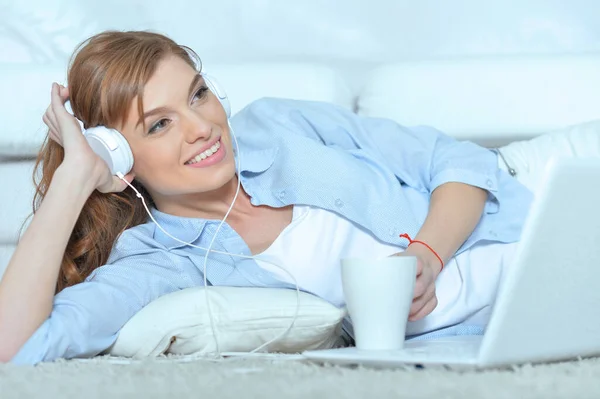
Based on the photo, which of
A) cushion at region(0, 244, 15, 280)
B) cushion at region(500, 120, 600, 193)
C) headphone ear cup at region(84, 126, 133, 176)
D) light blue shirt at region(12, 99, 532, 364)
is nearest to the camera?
headphone ear cup at region(84, 126, 133, 176)

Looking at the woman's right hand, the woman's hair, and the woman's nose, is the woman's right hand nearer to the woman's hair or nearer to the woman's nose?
the woman's hair

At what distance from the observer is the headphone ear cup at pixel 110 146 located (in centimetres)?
154

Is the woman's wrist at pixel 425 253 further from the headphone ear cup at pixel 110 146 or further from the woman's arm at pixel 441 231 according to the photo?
the headphone ear cup at pixel 110 146

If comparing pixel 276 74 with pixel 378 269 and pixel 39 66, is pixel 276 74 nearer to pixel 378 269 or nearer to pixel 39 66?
pixel 39 66

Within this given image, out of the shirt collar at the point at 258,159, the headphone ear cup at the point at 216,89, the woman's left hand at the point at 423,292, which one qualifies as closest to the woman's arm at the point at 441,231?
the woman's left hand at the point at 423,292

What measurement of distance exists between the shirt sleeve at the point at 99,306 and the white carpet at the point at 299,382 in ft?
0.58

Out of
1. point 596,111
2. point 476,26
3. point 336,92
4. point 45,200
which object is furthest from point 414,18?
point 45,200

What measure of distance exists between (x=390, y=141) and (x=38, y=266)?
82 cm

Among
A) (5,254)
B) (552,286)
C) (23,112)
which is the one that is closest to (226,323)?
(552,286)

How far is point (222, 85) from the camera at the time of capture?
2211mm

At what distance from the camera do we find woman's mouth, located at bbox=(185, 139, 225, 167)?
1606mm

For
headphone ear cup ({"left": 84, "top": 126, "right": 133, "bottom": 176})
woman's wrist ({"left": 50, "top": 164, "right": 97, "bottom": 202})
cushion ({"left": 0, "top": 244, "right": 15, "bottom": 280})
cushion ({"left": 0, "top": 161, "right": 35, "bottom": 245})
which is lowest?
cushion ({"left": 0, "top": 244, "right": 15, "bottom": 280})

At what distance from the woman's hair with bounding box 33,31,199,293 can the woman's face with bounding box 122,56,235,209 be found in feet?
0.08

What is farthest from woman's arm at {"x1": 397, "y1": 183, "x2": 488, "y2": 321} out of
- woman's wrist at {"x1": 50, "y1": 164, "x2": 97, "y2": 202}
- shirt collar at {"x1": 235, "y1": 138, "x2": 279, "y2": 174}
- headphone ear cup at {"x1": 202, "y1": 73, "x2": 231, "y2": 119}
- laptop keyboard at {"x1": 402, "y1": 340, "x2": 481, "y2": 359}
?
woman's wrist at {"x1": 50, "y1": 164, "x2": 97, "y2": 202}
